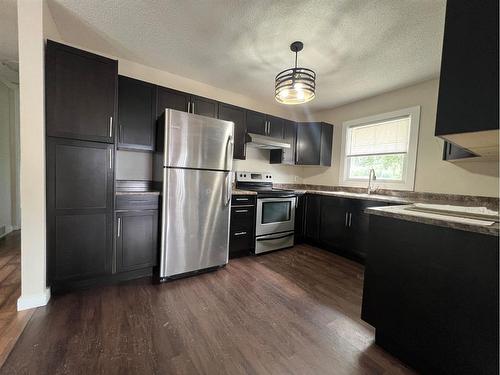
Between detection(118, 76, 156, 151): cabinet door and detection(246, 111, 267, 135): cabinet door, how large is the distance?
1.43 m

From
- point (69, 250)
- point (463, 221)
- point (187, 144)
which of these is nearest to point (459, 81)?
point (463, 221)

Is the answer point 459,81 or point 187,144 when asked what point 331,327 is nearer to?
point 459,81

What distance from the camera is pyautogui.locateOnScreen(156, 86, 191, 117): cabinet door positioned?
8.50ft

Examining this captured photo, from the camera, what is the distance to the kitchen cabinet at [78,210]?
6.00 feet

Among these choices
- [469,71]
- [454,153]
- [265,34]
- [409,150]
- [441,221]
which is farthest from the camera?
[409,150]

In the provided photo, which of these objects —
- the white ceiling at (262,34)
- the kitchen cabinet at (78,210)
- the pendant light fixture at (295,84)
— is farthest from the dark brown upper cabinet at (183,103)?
the pendant light fixture at (295,84)

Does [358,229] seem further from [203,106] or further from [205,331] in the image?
[203,106]

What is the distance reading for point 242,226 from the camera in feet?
9.78

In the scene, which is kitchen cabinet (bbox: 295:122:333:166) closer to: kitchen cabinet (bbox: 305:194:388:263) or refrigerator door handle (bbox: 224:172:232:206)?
kitchen cabinet (bbox: 305:194:388:263)

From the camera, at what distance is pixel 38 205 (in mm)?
1709

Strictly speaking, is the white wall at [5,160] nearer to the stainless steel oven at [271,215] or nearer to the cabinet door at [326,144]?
the stainless steel oven at [271,215]

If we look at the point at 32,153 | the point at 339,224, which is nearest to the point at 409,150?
the point at 339,224

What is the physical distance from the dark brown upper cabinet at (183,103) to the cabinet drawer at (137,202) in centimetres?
104

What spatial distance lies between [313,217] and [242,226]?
1.33 m
